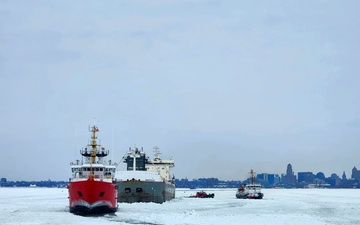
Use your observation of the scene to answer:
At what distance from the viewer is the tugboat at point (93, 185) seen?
5797cm

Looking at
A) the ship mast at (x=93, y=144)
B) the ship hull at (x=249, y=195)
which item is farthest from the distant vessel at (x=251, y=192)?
the ship mast at (x=93, y=144)

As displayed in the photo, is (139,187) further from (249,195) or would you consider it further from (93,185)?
(249,195)

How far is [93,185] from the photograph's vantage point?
189 ft

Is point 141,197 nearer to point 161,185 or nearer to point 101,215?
point 161,185

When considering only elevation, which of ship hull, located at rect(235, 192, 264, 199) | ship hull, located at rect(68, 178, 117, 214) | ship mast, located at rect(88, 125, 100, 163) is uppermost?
ship mast, located at rect(88, 125, 100, 163)

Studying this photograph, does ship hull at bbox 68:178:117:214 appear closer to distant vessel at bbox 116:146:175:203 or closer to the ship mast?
the ship mast

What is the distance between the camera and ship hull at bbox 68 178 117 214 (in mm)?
57688

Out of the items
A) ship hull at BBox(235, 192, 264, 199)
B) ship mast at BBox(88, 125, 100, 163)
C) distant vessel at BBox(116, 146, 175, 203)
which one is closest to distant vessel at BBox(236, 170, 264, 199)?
ship hull at BBox(235, 192, 264, 199)

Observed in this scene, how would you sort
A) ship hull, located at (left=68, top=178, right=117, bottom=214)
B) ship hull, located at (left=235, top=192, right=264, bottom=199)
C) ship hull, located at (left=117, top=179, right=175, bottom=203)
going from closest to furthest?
ship hull, located at (left=68, top=178, right=117, bottom=214), ship hull, located at (left=117, top=179, right=175, bottom=203), ship hull, located at (left=235, top=192, right=264, bottom=199)

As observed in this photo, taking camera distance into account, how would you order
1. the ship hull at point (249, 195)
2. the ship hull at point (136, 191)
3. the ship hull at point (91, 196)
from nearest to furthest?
the ship hull at point (91, 196) < the ship hull at point (136, 191) < the ship hull at point (249, 195)

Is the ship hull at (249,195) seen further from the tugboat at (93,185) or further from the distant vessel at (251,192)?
the tugboat at (93,185)

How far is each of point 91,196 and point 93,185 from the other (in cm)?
136

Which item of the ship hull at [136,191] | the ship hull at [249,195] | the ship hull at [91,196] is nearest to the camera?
the ship hull at [91,196]

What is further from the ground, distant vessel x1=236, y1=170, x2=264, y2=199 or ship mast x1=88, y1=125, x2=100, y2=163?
ship mast x1=88, y1=125, x2=100, y2=163
